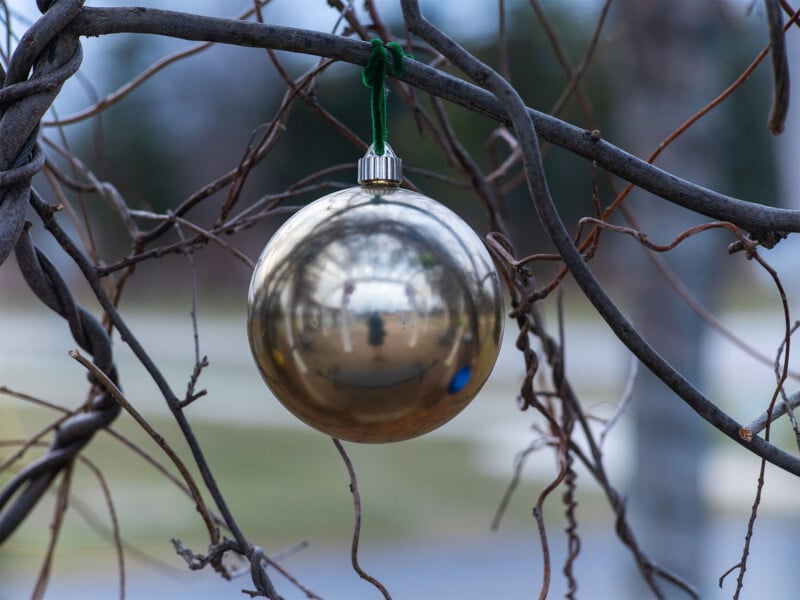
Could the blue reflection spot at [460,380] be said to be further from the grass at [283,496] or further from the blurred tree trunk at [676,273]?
the grass at [283,496]

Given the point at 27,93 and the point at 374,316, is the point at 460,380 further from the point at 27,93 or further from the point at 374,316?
the point at 27,93

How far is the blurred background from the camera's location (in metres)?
2.80

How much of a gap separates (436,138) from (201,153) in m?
15.8

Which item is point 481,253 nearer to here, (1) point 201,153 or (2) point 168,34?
(2) point 168,34

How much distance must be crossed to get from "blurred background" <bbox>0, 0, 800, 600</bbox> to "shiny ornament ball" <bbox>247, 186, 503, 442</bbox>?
1.24ft

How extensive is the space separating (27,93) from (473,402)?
5.49 metres

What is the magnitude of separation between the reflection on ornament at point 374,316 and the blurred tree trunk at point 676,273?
7.39ft

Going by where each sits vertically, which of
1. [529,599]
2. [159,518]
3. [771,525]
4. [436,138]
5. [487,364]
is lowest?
[487,364]

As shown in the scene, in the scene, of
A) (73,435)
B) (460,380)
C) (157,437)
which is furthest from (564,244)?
(73,435)

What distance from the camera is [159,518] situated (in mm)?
5195

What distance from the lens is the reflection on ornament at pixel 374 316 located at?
527 millimetres

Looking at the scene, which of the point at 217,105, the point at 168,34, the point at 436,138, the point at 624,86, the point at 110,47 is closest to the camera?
the point at 168,34

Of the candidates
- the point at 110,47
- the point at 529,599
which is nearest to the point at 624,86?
the point at 529,599

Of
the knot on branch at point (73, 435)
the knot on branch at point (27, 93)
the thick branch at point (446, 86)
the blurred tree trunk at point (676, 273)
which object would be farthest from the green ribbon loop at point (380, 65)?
the blurred tree trunk at point (676, 273)
